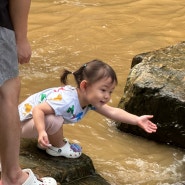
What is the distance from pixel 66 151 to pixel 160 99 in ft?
3.72

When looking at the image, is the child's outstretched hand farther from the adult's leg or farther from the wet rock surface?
the adult's leg

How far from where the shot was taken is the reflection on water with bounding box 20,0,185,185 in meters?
3.80

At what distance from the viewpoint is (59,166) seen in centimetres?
321

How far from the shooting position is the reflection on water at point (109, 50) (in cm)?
380

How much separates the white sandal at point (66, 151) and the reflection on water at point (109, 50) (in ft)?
1.23

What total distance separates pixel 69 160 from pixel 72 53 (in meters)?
2.68

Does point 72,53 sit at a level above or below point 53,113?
below

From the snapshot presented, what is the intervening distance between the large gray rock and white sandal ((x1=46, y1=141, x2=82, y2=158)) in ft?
3.35

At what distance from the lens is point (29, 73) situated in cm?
525

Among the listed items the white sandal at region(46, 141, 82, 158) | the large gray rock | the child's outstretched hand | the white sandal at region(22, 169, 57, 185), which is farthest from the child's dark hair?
the large gray rock

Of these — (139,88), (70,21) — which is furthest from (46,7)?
(139,88)

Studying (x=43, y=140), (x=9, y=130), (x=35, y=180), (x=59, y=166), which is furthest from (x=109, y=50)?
(x=9, y=130)

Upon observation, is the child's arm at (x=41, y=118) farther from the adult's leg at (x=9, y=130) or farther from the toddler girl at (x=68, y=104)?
the adult's leg at (x=9, y=130)

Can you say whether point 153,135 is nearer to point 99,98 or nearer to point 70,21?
point 99,98
